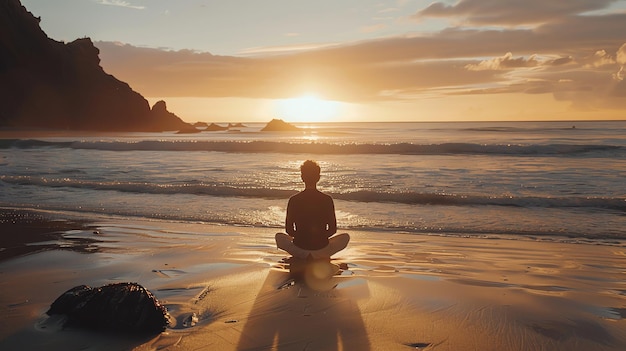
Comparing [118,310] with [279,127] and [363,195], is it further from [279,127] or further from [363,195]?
[279,127]

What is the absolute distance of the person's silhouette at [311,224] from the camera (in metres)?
6.16

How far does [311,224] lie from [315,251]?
0.37 m

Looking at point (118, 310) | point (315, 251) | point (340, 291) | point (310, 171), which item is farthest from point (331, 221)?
point (118, 310)

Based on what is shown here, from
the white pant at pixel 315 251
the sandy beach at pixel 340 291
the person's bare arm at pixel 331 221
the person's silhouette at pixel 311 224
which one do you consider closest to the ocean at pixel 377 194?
the sandy beach at pixel 340 291

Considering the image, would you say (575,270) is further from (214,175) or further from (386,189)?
(214,175)

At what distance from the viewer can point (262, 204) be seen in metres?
12.2

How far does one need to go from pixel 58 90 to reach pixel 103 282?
88.0m

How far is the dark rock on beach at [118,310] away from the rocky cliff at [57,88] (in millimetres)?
77241

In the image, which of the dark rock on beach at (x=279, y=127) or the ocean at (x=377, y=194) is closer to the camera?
the ocean at (x=377, y=194)

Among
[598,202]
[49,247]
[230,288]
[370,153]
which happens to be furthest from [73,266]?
[370,153]

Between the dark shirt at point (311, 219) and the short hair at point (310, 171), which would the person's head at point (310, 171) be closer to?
the short hair at point (310, 171)

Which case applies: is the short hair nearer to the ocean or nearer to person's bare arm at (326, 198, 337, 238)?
person's bare arm at (326, 198, 337, 238)

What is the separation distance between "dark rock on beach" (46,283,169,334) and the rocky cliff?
7724cm

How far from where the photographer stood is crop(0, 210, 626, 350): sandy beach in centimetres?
377
